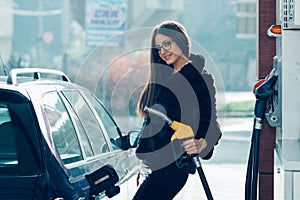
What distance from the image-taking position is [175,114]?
15.4 ft

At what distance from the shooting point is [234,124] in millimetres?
22484

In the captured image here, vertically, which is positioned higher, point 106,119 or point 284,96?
point 284,96

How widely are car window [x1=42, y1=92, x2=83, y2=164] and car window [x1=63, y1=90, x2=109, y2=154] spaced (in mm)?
306

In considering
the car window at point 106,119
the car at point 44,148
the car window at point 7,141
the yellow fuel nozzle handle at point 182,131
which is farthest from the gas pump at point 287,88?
the car window at point 106,119

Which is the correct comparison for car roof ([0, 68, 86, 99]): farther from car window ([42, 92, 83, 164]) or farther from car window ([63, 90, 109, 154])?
car window ([63, 90, 109, 154])

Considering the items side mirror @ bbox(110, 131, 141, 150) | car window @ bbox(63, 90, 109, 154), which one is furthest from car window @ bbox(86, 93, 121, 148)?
car window @ bbox(63, 90, 109, 154)

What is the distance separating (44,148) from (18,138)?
18 cm

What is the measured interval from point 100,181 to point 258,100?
1037 mm

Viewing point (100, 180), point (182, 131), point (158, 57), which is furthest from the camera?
point (158, 57)

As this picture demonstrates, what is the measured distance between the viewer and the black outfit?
4.67 m

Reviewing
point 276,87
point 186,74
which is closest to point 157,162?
point 186,74

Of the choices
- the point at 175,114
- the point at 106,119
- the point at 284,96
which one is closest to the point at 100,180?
the point at 175,114

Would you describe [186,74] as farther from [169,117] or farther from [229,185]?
[229,185]

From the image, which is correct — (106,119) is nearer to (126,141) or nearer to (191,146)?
(126,141)
